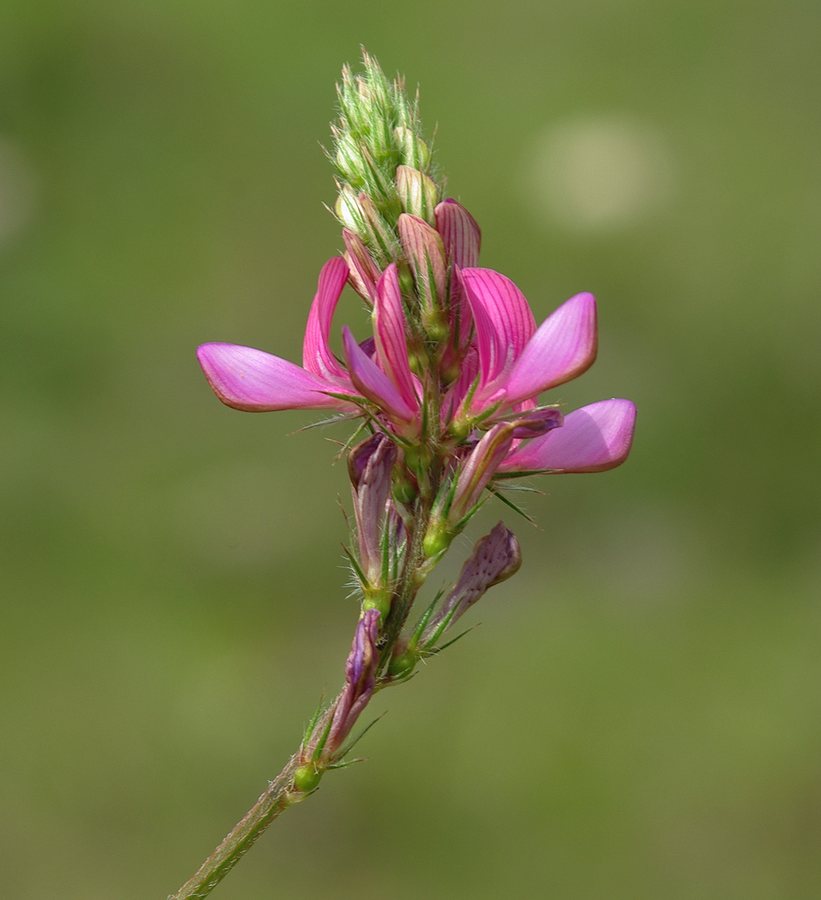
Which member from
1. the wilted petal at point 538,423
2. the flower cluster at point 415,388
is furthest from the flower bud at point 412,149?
the wilted petal at point 538,423

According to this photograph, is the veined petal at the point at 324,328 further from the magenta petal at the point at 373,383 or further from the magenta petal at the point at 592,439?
the magenta petal at the point at 592,439

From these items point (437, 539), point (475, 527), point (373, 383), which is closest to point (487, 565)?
point (437, 539)

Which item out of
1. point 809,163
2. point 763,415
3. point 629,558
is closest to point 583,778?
point 629,558

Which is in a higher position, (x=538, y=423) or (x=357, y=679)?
(x=538, y=423)

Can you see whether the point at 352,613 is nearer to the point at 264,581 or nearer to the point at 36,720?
the point at 264,581

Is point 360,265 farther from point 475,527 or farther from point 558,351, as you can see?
point 475,527

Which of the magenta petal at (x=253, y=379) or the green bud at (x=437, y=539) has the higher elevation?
the magenta petal at (x=253, y=379)
